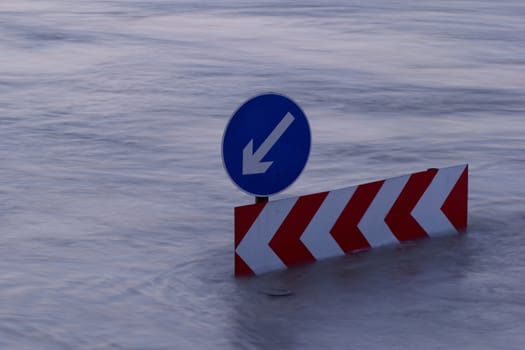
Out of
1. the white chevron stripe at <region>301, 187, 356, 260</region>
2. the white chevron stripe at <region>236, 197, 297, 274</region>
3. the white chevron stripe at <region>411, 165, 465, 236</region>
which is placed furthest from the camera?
the white chevron stripe at <region>411, 165, 465, 236</region>

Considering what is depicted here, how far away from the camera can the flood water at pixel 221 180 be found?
7527 mm

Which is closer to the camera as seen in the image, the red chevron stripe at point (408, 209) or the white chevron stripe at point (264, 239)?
the white chevron stripe at point (264, 239)

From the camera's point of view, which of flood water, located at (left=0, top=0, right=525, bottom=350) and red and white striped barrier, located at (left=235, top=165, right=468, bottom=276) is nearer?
flood water, located at (left=0, top=0, right=525, bottom=350)

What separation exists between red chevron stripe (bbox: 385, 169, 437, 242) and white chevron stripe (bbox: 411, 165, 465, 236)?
0.13ft

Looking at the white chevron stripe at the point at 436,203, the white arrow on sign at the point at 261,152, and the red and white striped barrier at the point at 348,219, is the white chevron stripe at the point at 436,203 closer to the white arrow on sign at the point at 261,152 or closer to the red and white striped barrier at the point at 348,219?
the red and white striped barrier at the point at 348,219

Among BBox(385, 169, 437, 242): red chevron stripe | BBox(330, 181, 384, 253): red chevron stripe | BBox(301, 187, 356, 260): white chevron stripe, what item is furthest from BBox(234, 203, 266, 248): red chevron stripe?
BBox(385, 169, 437, 242): red chevron stripe

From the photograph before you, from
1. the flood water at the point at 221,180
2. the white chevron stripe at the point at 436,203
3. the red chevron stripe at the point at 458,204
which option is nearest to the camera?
the flood water at the point at 221,180

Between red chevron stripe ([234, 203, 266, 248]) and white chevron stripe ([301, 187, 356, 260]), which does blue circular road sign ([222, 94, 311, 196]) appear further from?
white chevron stripe ([301, 187, 356, 260])

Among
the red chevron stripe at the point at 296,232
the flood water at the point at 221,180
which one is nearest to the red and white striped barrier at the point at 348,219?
the red chevron stripe at the point at 296,232

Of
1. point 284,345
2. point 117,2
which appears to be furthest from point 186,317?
point 117,2

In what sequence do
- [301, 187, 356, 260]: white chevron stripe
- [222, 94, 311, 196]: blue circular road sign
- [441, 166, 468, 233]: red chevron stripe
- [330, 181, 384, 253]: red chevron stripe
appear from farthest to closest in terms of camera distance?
[441, 166, 468, 233]: red chevron stripe, [330, 181, 384, 253]: red chevron stripe, [301, 187, 356, 260]: white chevron stripe, [222, 94, 311, 196]: blue circular road sign

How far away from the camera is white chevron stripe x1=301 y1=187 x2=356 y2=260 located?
8898 millimetres

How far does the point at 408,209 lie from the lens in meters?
9.43

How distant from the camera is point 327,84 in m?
18.1
